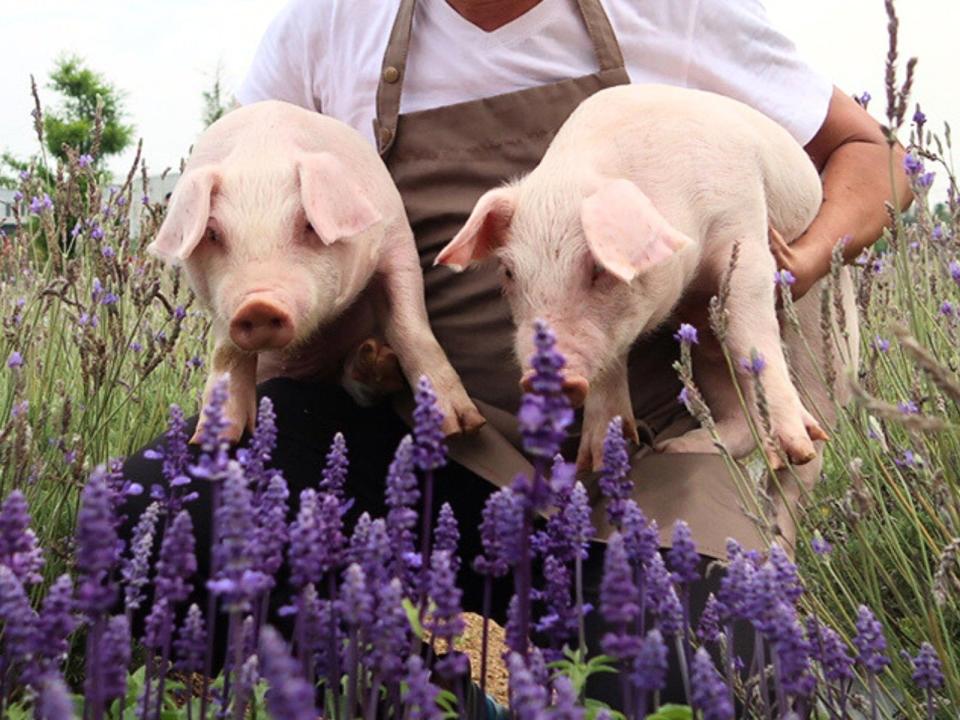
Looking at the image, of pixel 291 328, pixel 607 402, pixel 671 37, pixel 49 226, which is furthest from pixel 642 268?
pixel 49 226

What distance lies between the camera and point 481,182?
2646 mm

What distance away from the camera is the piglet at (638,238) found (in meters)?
2.03

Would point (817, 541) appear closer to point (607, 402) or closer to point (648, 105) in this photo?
point (607, 402)

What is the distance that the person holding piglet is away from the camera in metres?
2.58

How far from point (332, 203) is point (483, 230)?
0.90 feet

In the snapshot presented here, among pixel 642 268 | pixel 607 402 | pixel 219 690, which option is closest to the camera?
pixel 219 690

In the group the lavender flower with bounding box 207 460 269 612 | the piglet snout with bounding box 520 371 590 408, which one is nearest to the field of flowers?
the lavender flower with bounding box 207 460 269 612

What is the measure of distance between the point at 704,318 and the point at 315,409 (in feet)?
2.78

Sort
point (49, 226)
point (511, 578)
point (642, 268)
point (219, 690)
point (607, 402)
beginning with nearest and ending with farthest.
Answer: point (219, 690)
point (642, 268)
point (607, 402)
point (511, 578)
point (49, 226)

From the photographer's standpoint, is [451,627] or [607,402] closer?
[451,627]

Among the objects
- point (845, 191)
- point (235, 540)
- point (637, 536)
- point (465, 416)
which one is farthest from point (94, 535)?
point (845, 191)

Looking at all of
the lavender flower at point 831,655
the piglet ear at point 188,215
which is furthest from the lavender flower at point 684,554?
the piglet ear at point 188,215

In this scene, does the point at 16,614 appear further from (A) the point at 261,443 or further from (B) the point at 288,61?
(B) the point at 288,61

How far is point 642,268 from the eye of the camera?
1.96 meters
